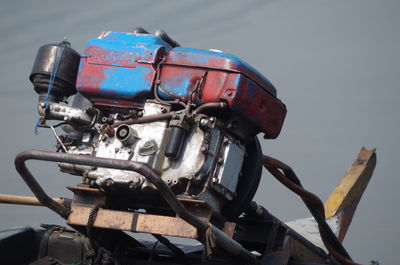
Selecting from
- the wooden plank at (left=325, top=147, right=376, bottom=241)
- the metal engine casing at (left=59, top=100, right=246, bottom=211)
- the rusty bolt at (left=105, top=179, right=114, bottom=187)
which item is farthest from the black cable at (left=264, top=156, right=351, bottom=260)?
the rusty bolt at (left=105, top=179, right=114, bottom=187)

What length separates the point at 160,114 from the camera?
415cm

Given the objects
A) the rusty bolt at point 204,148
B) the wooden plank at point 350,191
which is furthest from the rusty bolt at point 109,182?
the wooden plank at point 350,191

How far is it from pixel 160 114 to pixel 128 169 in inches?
29.3

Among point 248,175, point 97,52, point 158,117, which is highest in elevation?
point 97,52

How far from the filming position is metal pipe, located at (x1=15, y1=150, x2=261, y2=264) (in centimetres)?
351

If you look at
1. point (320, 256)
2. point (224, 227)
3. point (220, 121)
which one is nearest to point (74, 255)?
point (224, 227)

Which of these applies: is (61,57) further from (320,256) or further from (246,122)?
(320,256)

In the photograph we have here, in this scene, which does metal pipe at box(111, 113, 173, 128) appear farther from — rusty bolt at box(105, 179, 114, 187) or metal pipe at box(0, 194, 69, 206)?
metal pipe at box(0, 194, 69, 206)

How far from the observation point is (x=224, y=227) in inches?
168

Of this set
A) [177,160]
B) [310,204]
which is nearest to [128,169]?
[177,160]

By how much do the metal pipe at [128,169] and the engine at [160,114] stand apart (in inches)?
10.5

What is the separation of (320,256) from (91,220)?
2458mm

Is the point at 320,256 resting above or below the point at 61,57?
below

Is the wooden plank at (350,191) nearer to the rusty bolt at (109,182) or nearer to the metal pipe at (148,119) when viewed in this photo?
the metal pipe at (148,119)
